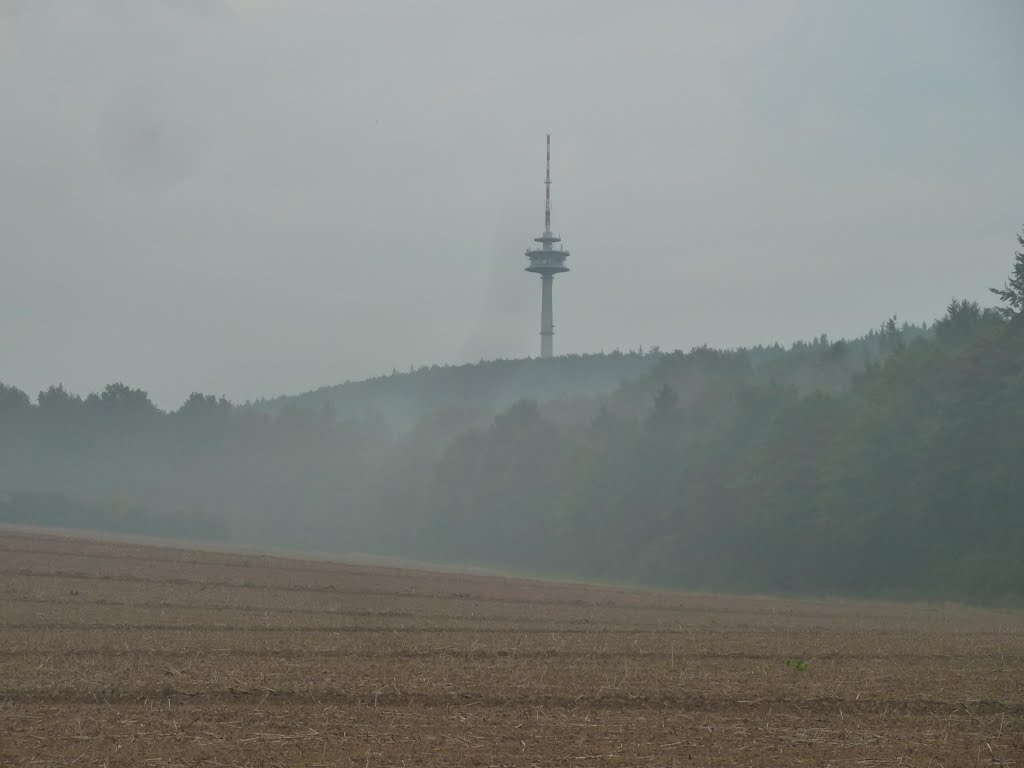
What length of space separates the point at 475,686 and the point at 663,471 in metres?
68.0

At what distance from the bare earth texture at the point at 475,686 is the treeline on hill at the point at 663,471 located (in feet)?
77.8

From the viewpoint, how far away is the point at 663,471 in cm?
8619

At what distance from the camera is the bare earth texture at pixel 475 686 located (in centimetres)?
1436

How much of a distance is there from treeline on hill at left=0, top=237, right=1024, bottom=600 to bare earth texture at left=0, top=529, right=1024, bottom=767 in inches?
934

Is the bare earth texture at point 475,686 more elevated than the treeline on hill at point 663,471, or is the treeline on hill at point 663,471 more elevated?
the treeline on hill at point 663,471

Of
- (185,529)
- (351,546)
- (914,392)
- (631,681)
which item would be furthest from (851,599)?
(351,546)

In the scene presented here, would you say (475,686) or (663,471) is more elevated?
(663,471)

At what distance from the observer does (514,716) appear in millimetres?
16547

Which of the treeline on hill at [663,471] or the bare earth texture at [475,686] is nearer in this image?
the bare earth texture at [475,686]

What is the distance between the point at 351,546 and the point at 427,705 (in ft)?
345

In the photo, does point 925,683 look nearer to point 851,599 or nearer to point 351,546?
point 851,599

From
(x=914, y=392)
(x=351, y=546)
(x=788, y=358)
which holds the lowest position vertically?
(x=351, y=546)

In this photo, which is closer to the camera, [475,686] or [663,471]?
[475,686]

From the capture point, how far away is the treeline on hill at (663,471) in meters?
58.8
